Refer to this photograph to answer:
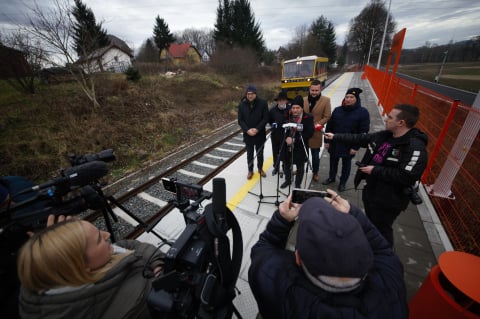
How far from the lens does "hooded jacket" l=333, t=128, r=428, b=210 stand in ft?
6.43

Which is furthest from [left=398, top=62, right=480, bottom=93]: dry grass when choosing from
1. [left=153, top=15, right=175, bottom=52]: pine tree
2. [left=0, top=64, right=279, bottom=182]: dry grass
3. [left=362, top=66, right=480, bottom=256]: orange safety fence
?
[left=153, top=15, right=175, bottom=52]: pine tree

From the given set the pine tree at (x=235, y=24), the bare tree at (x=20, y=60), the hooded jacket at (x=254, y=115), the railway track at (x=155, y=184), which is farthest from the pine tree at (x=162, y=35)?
the hooded jacket at (x=254, y=115)

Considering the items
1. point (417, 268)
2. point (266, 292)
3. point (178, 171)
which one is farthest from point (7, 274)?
point (417, 268)

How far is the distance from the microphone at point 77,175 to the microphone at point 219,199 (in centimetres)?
151

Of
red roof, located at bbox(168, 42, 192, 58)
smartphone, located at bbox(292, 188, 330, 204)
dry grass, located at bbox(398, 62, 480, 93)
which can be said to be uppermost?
red roof, located at bbox(168, 42, 192, 58)

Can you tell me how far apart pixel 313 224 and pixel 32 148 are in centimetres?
879

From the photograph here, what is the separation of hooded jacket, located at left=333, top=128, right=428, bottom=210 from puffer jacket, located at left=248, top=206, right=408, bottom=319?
1.14 meters

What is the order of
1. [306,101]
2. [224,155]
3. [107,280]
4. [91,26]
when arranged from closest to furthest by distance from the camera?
[107,280] → [306,101] → [224,155] → [91,26]

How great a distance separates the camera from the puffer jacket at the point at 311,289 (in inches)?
33.7

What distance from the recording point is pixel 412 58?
39.0 m

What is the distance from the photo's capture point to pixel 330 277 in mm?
862

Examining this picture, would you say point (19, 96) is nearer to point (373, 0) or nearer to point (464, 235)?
point (464, 235)

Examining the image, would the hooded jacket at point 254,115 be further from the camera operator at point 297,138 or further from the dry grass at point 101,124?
the dry grass at point 101,124

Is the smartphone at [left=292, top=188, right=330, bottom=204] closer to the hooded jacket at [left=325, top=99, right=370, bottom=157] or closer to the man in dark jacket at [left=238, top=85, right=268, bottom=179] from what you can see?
the hooded jacket at [left=325, top=99, right=370, bottom=157]
